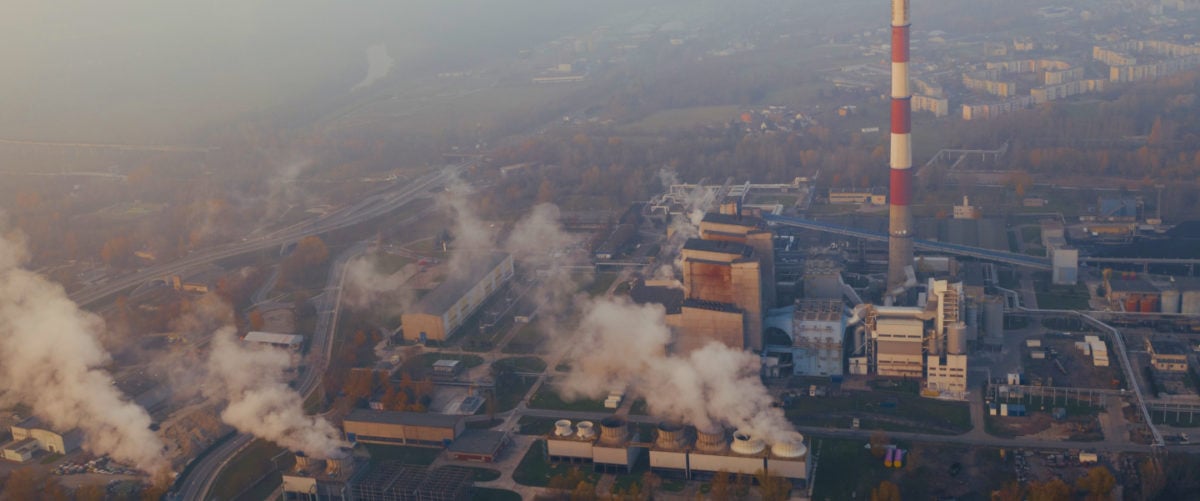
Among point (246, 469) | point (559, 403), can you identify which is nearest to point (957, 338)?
A: point (559, 403)

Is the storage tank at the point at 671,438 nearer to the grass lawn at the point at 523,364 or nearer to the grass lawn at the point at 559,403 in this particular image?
the grass lawn at the point at 559,403

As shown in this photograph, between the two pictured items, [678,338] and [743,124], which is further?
[743,124]

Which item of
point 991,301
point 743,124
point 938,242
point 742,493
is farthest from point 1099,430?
point 743,124

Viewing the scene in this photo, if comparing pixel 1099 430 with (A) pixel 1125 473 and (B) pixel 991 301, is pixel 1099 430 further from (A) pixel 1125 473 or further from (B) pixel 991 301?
(B) pixel 991 301

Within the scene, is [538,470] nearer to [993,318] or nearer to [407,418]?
[407,418]

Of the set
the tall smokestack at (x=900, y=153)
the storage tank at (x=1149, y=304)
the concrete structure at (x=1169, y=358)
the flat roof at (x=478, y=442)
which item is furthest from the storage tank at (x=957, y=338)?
the flat roof at (x=478, y=442)
